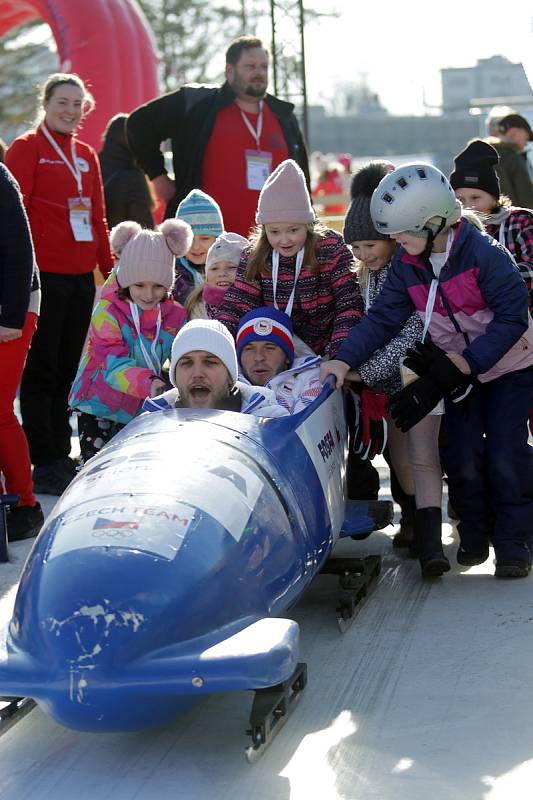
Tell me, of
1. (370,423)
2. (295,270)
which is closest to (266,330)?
(295,270)

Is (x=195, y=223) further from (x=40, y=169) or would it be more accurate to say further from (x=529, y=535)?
(x=529, y=535)

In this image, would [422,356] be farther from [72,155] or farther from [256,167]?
[256,167]

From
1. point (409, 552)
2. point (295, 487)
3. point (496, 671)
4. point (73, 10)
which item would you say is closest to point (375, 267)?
point (409, 552)

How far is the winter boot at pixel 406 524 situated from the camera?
525 cm

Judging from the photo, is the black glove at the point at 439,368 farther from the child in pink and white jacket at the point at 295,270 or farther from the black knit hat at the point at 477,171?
the black knit hat at the point at 477,171

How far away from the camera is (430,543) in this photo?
466cm

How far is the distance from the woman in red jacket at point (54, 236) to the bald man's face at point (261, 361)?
6.79 feet

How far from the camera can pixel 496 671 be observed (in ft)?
12.0

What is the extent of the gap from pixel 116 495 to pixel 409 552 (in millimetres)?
2144

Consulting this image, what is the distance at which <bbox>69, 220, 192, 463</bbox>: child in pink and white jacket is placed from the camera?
5.36 m

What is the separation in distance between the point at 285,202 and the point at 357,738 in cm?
237

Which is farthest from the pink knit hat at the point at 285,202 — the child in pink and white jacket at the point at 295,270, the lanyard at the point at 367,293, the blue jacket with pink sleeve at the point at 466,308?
the blue jacket with pink sleeve at the point at 466,308

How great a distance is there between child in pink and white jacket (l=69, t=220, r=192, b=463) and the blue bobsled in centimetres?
176

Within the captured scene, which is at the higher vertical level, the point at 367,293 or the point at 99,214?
the point at 99,214
